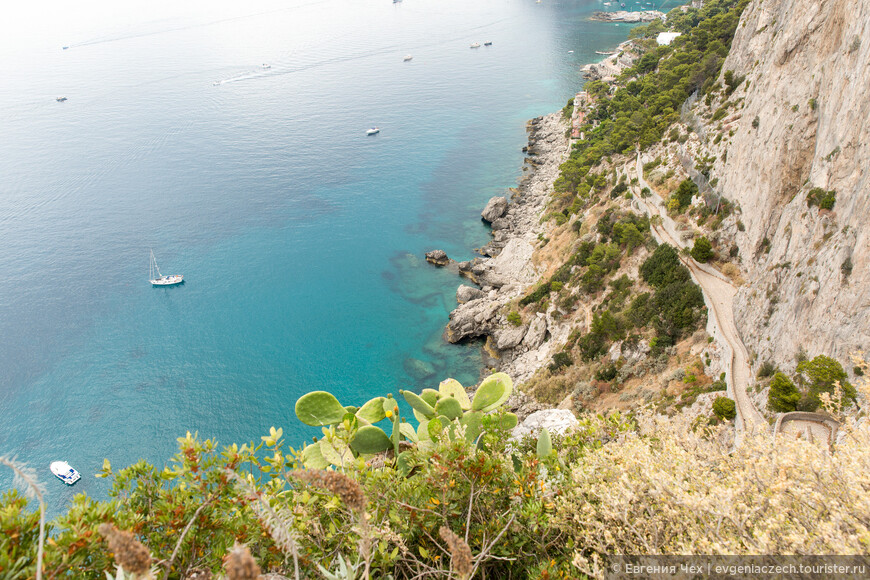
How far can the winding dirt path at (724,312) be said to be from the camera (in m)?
23.3

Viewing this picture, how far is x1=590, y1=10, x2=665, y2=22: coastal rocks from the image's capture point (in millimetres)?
159250

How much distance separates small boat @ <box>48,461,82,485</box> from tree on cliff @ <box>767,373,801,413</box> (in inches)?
1924

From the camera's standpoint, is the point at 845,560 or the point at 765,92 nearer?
the point at 845,560

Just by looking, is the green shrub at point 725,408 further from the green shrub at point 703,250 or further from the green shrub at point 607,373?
the green shrub at point 703,250

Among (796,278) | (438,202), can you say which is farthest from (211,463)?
(438,202)

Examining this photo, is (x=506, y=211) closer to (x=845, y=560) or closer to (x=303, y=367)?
(x=303, y=367)

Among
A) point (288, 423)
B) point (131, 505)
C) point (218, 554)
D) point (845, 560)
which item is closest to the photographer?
point (845, 560)

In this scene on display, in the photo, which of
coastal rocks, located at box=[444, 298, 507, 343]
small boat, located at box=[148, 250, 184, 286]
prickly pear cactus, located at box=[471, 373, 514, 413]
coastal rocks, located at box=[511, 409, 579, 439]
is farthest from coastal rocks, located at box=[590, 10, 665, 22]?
prickly pear cactus, located at box=[471, 373, 514, 413]

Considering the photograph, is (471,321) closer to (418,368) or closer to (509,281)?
(418,368)

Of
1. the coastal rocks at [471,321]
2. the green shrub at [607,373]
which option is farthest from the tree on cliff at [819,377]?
the coastal rocks at [471,321]

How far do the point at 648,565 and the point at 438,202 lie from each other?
70.1m

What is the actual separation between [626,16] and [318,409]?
7748 inches

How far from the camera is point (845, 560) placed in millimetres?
7398

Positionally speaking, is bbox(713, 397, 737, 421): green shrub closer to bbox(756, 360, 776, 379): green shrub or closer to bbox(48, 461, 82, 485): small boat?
bbox(756, 360, 776, 379): green shrub
